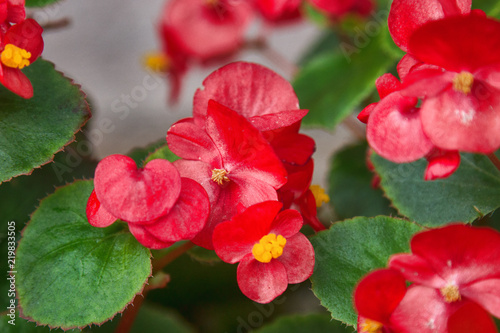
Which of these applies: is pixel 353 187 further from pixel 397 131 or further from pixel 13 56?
pixel 13 56

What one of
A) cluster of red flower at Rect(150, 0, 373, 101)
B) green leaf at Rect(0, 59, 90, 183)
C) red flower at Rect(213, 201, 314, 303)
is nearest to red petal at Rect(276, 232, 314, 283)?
red flower at Rect(213, 201, 314, 303)

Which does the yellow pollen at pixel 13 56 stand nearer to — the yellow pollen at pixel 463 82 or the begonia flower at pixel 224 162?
the begonia flower at pixel 224 162

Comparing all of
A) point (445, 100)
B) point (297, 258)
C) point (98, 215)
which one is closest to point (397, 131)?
point (445, 100)

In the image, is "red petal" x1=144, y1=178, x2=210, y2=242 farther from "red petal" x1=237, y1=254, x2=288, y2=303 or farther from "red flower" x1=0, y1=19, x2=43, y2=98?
"red flower" x1=0, y1=19, x2=43, y2=98

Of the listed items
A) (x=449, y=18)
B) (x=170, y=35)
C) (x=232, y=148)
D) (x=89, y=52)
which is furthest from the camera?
(x=89, y=52)

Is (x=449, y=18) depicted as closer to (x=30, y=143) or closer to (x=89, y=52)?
(x=30, y=143)

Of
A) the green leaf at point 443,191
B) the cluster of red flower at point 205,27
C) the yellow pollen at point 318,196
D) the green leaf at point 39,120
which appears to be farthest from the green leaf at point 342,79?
the green leaf at point 39,120

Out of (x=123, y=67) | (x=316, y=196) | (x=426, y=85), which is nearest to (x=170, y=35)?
(x=123, y=67)
